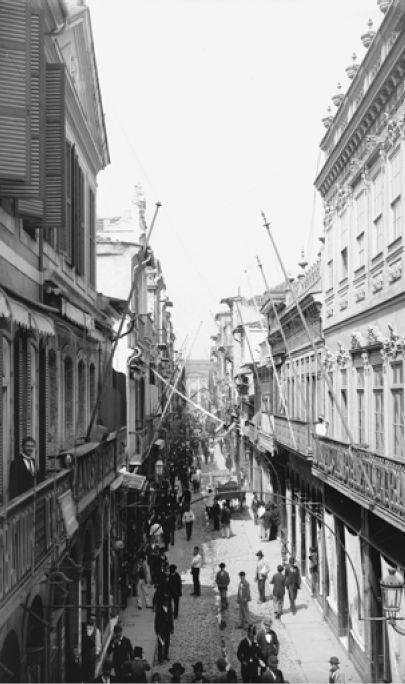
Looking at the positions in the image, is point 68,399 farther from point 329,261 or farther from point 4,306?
point 329,261

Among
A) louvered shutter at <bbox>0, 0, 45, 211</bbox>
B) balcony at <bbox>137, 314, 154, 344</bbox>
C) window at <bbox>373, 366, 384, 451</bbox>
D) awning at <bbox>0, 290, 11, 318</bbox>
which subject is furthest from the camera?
balcony at <bbox>137, 314, 154, 344</bbox>

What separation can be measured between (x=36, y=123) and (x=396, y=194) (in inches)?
359

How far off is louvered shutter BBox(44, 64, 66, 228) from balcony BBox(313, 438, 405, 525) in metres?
7.06

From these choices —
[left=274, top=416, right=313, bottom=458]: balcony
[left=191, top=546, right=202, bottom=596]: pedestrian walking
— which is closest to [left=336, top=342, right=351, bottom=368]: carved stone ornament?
[left=274, top=416, right=313, bottom=458]: balcony

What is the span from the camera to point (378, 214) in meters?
19.2

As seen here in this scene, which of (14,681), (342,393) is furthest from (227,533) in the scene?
(14,681)

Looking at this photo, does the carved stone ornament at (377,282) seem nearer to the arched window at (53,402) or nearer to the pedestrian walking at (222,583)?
the arched window at (53,402)

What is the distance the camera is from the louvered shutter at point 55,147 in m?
12.3

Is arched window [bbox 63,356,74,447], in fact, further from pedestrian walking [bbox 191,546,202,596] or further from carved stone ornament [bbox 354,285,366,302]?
pedestrian walking [bbox 191,546,202,596]

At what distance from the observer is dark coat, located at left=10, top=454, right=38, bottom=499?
38.1 feet

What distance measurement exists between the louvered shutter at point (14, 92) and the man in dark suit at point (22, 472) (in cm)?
400

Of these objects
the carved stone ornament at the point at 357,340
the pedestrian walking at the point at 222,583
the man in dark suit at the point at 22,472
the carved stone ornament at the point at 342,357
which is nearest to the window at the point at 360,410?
the carved stone ornament at the point at 357,340

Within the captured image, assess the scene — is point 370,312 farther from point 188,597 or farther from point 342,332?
point 188,597

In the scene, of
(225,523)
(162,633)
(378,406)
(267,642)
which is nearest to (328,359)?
(378,406)
